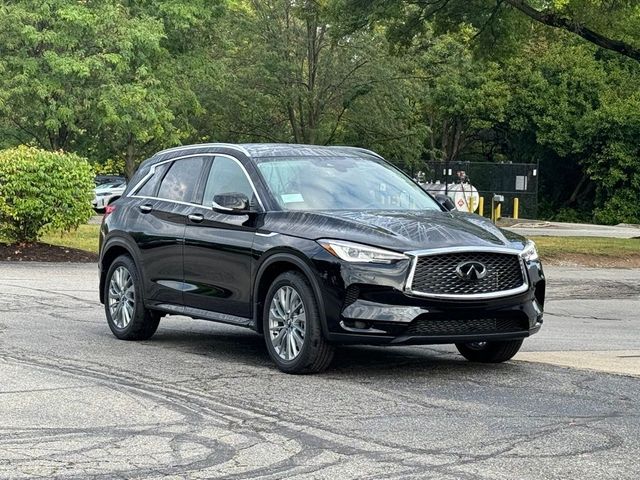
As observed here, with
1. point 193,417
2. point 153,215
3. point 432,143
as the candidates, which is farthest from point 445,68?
point 193,417

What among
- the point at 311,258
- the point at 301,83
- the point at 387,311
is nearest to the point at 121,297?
the point at 311,258

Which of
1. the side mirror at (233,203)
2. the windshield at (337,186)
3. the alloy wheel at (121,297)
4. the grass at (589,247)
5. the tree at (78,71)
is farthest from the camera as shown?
the tree at (78,71)

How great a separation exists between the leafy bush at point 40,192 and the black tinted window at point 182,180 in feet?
34.0

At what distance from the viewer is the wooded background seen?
31703 mm

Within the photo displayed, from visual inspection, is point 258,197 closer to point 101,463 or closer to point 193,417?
point 193,417

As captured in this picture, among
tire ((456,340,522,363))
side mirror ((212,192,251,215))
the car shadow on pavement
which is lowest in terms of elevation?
the car shadow on pavement

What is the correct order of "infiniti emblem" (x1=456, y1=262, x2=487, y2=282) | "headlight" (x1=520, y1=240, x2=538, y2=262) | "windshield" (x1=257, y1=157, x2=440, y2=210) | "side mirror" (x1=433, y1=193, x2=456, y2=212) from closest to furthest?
1. "infiniti emblem" (x1=456, y1=262, x2=487, y2=282)
2. "headlight" (x1=520, y1=240, x2=538, y2=262)
3. "windshield" (x1=257, y1=157, x2=440, y2=210)
4. "side mirror" (x1=433, y1=193, x2=456, y2=212)

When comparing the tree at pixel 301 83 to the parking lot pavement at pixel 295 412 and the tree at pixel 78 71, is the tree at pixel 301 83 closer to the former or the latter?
the tree at pixel 78 71

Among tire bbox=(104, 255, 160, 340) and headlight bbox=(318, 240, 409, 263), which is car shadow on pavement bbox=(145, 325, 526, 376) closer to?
tire bbox=(104, 255, 160, 340)

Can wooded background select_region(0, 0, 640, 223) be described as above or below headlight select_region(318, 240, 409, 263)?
above

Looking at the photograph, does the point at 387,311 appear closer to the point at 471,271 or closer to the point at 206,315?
the point at 471,271

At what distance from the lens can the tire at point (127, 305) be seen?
1118 centimetres

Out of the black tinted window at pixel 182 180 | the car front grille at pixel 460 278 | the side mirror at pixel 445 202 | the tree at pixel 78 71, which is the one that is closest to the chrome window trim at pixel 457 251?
the car front grille at pixel 460 278

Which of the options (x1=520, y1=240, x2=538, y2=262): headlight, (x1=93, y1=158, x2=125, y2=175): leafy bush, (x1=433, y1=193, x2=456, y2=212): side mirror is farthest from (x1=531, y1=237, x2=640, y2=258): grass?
(x1=93, y1=158, x2=125, y2=175): leafy bush
